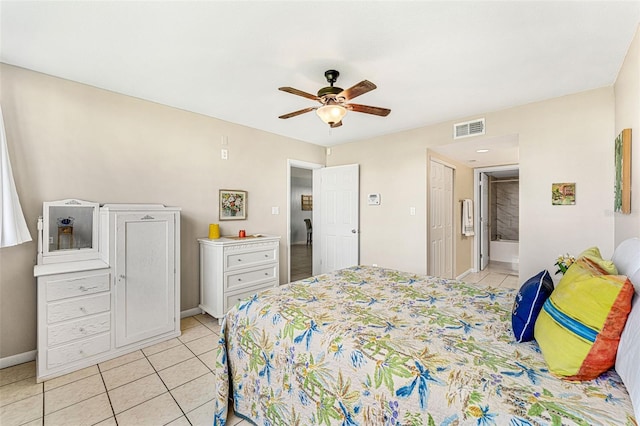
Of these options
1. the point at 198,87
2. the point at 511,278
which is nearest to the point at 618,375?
the point at 198,87

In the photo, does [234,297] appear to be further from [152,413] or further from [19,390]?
[19,390]

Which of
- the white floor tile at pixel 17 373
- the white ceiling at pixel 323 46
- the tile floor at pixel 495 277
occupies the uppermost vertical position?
the white ceiling at pixel 323 46

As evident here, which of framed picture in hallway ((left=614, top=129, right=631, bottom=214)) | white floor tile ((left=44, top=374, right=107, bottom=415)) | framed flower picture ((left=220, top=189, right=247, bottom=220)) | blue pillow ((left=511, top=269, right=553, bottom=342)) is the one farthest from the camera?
framed flower picture ((left=220, top=189, right=247, bottom=220))

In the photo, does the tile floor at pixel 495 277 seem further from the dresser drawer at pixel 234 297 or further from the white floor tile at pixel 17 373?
the white floor tile at pixel 17 373

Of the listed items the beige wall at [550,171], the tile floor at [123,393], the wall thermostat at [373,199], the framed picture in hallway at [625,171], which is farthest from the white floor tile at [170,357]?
the framed picture in hallway at [625,171]

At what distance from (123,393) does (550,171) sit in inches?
170

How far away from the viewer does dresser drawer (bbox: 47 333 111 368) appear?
6.93ft

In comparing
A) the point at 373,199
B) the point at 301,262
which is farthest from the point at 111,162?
the point at 301,262

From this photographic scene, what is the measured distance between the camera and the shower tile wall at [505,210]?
691 cm

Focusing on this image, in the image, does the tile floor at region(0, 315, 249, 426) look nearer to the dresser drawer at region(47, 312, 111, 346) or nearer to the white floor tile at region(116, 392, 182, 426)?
the white floor tile at region(116, 392, 182, 426)

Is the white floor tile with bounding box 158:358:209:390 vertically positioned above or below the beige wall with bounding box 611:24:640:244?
below

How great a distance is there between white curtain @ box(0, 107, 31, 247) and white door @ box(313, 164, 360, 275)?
11.9ft

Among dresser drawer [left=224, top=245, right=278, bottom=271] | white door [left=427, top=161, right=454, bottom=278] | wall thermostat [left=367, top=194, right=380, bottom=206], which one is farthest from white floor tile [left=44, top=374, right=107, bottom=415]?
white door [left=427, top=161, right=454, bottom=278]

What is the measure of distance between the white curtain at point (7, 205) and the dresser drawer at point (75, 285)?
1.35ft
